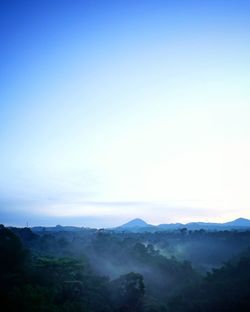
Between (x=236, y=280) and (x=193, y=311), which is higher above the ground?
(x=236, y=280)

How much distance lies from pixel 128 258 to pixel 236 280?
94.5 feet

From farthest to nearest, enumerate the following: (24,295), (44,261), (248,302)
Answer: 1. (44,261)
2. (248,302)
3. (24,295)

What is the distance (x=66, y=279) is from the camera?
32.1 meters

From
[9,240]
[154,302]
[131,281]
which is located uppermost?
[9,240]

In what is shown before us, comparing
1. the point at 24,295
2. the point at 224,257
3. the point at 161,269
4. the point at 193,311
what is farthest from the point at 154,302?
the point at 224,257

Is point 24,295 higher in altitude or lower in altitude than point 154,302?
higher

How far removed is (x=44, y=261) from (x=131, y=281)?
1009 cm

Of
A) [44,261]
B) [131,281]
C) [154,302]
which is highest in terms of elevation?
[44,261]

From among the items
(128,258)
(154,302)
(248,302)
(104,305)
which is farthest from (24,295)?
(128,258)

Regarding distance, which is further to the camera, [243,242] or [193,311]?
[243,242]

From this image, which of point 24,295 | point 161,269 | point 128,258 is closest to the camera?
point 24,295

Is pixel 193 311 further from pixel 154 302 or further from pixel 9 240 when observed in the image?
pixel 9 240

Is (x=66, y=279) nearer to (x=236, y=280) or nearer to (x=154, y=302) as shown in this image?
(x=154, y=302)

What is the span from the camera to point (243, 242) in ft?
279
